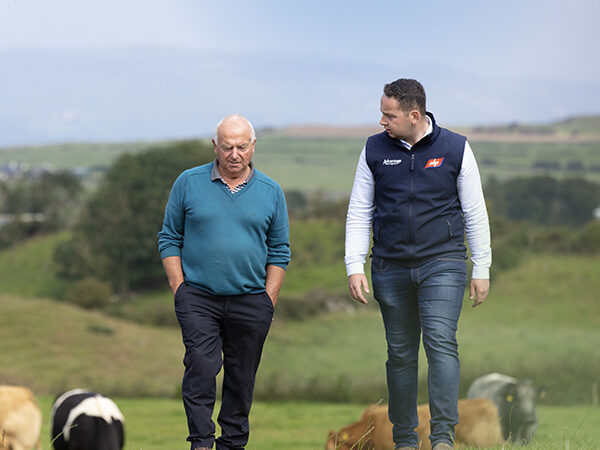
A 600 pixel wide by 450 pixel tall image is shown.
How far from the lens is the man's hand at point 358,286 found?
530 centimetres

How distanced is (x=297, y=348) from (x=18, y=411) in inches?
1665

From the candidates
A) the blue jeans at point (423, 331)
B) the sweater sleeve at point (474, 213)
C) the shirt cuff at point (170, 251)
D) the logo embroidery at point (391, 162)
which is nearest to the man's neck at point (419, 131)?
the logo embroidery at point (391, 162)

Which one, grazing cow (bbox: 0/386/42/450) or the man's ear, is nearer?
the man's ear

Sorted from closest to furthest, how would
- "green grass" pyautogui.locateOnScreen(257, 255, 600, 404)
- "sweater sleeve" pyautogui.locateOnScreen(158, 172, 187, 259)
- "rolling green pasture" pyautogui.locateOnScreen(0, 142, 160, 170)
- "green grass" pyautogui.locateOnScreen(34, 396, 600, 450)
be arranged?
"sweater sleeve" pyautogui.locateOnScreen(158, 172, 187, 259) → "green grass" pyautogui.locateOnScreen(34, 396, 600, 450) → "green grass" pyautogui.locateOnScreen(257, 255, 600, 404) → "rolling green pasture" pyautogui.locateOnScreen(0, 142, 160, 170)

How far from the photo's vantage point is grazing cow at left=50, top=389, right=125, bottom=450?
9.57m

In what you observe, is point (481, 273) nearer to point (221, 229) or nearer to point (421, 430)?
point (221, 229)

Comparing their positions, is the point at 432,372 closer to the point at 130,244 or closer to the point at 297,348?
the point at 297,348

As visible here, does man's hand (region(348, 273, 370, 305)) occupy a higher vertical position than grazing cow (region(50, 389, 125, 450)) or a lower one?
higher

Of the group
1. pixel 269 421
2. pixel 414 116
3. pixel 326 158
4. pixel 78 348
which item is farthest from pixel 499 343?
pixel 326 158

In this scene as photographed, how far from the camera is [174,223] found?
5203 millimetres

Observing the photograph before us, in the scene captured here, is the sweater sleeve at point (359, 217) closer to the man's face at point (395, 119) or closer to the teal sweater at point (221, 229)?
the man's face at point (395, 119)

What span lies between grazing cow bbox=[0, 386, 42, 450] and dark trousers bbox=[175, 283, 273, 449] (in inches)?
178

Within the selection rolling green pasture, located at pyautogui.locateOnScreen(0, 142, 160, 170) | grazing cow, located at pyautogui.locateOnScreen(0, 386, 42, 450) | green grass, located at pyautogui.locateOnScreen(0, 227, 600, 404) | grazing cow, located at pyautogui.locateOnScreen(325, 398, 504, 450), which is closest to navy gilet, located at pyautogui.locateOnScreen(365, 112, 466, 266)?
grazing cow, located at pyautogui.locateOnScreen(325, 398, 504, 450)

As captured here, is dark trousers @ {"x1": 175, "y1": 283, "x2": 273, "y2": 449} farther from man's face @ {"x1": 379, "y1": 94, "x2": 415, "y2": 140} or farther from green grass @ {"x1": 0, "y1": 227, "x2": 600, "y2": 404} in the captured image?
green grass @ {"x1": 0, "y1": 227, "x2": 600, "y2": 404}
